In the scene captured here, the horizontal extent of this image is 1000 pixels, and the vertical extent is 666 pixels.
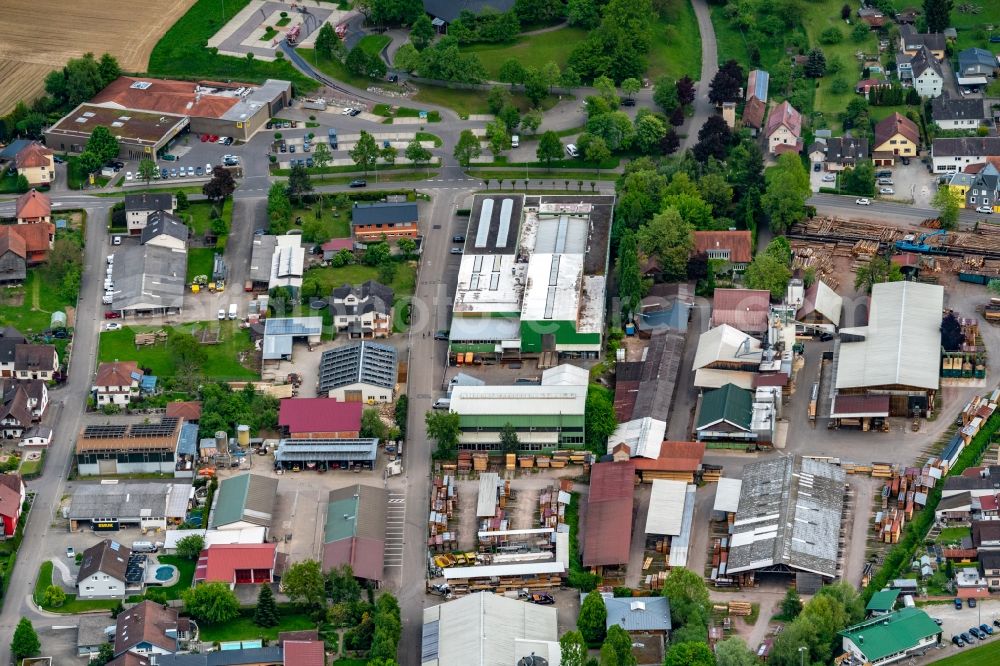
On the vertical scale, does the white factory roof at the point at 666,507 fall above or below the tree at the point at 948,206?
below

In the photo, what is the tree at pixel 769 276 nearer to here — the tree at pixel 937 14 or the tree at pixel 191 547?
the tree at pixel 191 547

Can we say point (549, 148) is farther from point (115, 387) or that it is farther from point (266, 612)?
point (266, 612)

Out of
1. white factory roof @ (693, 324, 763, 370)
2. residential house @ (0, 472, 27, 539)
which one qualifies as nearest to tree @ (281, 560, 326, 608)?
residential house @ (0, 472, 27, 539)

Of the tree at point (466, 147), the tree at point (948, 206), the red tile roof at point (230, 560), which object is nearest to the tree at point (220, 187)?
the tree at point (466, 147)

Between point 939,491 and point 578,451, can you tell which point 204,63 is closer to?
point 578,451

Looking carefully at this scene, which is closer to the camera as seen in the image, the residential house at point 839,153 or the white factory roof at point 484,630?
the white factory roof at point 484,630

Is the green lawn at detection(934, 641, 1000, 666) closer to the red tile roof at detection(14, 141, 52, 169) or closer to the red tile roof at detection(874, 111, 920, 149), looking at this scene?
the red tile roof at detection(874, 111, 920, 149)

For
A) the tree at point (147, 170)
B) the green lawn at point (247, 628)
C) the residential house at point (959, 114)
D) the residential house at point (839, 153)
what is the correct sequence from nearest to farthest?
the green lawn at point (247, 628) → the residential house at point (839, 153) → the tree at point (147, 170) → the residential house at point (959, 114)
